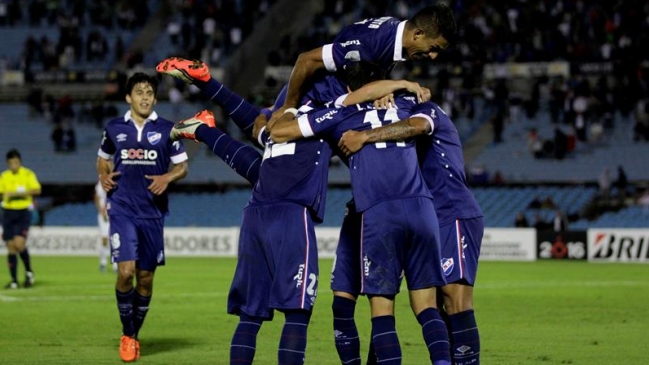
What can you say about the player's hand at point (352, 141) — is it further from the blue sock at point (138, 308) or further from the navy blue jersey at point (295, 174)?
the blue sock at point (138, 308)

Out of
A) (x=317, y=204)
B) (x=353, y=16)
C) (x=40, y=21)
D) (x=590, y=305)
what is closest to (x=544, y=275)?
(x=590, y=305)

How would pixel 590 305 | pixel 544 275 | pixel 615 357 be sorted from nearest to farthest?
pixel 615 357 < pixel 590 305 < pixel 544 275

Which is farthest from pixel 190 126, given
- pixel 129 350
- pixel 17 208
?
pixel 17 208

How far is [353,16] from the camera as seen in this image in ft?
160

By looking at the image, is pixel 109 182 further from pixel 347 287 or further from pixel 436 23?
pixel 436 23

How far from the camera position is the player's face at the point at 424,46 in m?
8.83

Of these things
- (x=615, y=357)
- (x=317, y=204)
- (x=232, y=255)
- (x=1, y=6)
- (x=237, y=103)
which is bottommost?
(x=232, y=255)

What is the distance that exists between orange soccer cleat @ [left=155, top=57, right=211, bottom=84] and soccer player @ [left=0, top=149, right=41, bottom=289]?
13521 millimetres

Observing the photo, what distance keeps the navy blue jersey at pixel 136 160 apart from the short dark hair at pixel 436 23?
4697mm

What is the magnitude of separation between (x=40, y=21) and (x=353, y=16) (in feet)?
48.0

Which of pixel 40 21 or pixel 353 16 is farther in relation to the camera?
pixel 40 21

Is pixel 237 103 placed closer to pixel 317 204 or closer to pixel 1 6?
pixel 317 204

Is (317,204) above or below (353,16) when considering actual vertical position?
below

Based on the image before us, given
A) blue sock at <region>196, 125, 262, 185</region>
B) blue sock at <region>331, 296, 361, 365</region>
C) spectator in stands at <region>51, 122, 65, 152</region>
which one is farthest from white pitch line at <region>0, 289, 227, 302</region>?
spectator in stands at <region>51, 122, 65, 152</region>
